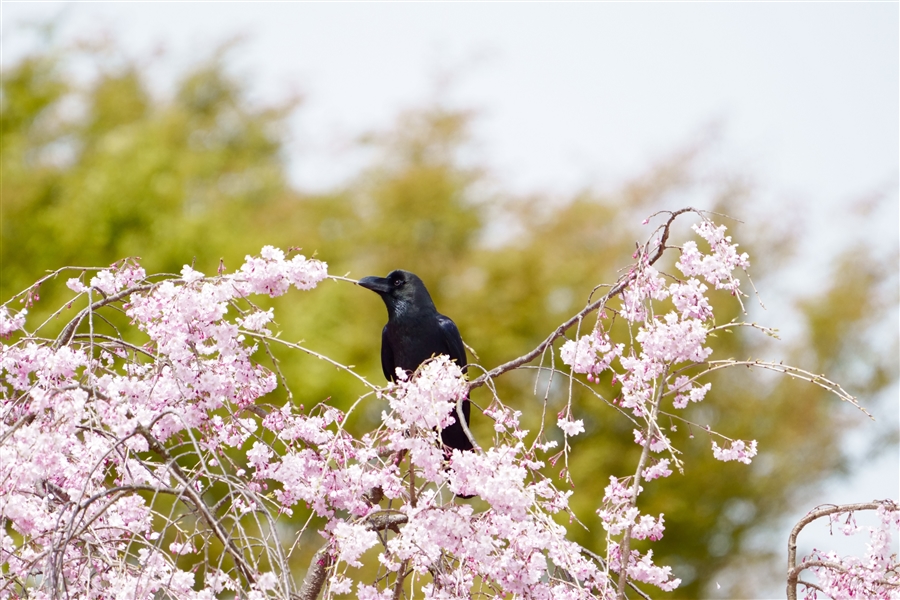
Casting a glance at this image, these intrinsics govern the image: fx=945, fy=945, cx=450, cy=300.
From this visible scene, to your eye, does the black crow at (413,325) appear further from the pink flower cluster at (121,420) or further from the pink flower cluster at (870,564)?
Result: the pink flower cluster at (870,564)

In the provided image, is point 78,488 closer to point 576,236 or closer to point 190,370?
point 190,370

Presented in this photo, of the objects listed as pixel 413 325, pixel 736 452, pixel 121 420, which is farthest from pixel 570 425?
pixel 413 325

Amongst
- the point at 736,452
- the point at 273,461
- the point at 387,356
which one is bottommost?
the point at 273,461

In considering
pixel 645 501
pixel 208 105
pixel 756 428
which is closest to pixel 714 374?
pixel 756 428

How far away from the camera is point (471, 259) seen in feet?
63.6

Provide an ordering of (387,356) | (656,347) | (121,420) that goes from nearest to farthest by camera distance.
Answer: (121,420) → (656,347) → (387,356)

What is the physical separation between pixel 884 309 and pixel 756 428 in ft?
13.9

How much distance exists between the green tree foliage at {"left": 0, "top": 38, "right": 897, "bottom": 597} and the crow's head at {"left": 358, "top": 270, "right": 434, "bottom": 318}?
33.7 ft

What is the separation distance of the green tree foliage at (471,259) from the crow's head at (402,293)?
10.3 meters

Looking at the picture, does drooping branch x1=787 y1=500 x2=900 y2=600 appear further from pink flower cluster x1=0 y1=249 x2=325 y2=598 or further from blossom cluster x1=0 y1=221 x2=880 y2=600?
pink flower cluster x1=0 y1=249 x2=325 y2=598

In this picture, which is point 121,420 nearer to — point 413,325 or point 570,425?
point 570,425

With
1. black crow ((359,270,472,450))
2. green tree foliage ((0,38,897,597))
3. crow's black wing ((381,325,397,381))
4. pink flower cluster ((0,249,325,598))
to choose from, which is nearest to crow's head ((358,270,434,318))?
black crow ((359,270,472,450))

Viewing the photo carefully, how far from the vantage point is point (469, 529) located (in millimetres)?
2729

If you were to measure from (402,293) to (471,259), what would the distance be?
14258 mm
